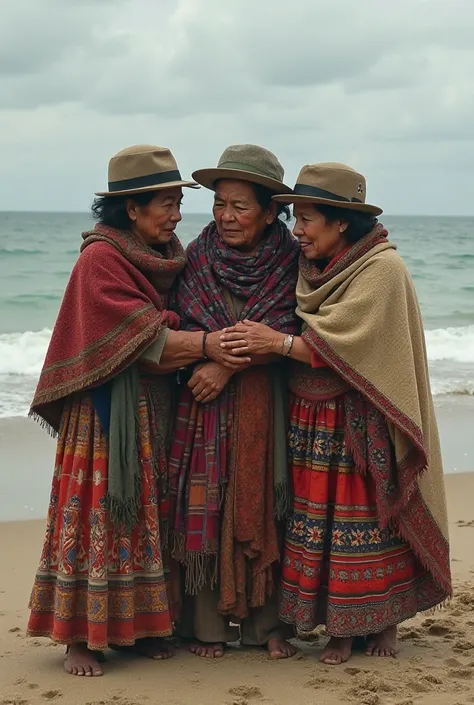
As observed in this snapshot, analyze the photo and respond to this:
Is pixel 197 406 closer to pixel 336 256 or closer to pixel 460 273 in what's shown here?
pixel 336 256

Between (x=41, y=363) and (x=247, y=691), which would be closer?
(x=247, y=691)

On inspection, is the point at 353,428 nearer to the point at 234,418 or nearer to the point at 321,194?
the point at 234,418

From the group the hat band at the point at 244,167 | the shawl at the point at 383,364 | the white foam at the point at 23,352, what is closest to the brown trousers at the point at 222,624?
the shawl at the point at 383,364

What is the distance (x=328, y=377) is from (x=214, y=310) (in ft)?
1.73

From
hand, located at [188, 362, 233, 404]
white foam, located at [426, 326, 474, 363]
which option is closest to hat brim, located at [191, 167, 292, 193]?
hand, located at [188, 362, 233, 404]

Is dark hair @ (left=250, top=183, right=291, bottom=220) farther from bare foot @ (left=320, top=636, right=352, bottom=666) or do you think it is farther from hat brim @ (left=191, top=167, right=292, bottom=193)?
bare foot @ (left=320, top=636, right=352, bottom=666)

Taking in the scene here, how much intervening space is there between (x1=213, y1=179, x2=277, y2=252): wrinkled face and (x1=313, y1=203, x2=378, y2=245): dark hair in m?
0.26

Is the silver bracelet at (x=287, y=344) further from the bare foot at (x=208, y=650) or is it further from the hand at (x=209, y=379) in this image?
the bare foot at (x=208, y=650)

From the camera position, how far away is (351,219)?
440 centimetres

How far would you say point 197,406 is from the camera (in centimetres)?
450

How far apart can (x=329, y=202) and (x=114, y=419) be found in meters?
1.18

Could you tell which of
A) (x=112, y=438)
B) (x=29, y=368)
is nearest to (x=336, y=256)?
(x=112, y=438)

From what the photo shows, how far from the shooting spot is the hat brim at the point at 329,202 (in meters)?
4.32

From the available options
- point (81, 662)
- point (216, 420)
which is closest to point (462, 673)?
point (216, 420)
